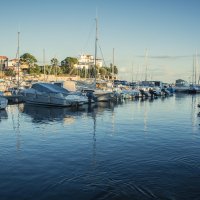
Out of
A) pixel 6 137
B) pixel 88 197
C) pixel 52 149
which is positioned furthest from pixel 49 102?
pixel 88 197

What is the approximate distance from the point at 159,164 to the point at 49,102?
3161 cm

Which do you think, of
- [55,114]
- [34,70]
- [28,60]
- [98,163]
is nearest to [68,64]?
[28,60]

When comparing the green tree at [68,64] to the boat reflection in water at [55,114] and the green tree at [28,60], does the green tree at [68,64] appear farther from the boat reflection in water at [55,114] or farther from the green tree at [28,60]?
the boat reflection in water at [55,114]

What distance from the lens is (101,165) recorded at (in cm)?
1521

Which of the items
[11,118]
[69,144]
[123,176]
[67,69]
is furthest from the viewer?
[67,69]

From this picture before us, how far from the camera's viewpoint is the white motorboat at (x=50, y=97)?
44.6 metres

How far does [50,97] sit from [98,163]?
3065 cm

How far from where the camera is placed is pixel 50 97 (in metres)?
45.2

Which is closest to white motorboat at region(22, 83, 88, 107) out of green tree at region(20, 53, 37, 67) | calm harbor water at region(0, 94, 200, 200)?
calm harbor water at region(0, 94, 200, 200)

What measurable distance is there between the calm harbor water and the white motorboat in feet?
57.8

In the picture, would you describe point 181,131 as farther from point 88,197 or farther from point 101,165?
point 88,197

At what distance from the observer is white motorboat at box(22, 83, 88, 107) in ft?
146

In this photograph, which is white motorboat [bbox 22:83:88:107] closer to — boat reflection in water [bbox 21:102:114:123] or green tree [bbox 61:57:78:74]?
boat reflection in water [bbox 21:102:114:123]

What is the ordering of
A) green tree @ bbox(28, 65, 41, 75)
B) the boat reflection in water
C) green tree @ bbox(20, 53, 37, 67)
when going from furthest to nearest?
green tree @ bbox(20, 53, 37, 67), green tree @ bbox(28, 65, 41, 75), the boat reflection in water
